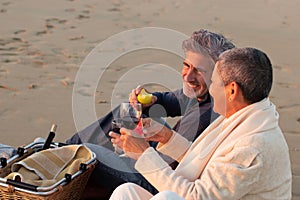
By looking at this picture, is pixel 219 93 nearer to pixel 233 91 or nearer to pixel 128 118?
pixel 233 91

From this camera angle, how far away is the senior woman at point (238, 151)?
2787mm

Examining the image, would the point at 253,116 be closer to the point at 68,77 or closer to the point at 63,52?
the point at 68,77

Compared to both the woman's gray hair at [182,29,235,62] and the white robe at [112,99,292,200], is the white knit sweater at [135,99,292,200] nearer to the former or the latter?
the white robe at [112,99,292,200]

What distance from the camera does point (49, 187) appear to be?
10.6 ft

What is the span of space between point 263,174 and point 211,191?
0.22 m

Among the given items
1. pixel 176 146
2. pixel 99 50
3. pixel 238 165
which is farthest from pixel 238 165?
pixel 99 50

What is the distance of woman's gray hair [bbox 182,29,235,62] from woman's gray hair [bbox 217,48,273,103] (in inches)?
27.4

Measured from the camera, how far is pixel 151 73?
261 inches

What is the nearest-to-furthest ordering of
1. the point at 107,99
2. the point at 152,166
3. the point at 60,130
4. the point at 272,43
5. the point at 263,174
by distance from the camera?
the point at 263,174 < the point at 152,166 < the point at 60,130 < the point at 107,99 < the point at 272,43

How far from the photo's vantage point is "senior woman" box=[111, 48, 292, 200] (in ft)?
9.14

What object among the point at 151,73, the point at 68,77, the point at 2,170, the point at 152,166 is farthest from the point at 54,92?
the point at 152,166

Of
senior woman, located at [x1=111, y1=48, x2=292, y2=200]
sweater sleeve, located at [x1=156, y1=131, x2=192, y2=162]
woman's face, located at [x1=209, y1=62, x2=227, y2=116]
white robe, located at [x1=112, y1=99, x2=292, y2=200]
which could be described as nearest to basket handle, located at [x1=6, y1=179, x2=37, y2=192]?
senior woman, located at [x1=111, y1=48, x2=292, y2=200]

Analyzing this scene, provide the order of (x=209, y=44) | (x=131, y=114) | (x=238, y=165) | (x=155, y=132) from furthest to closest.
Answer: (x=131, y=114)
(x=209, y=44)
(x=155, y=132)
(x=238, y=165)

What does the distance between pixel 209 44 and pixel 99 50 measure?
4.29 meters
